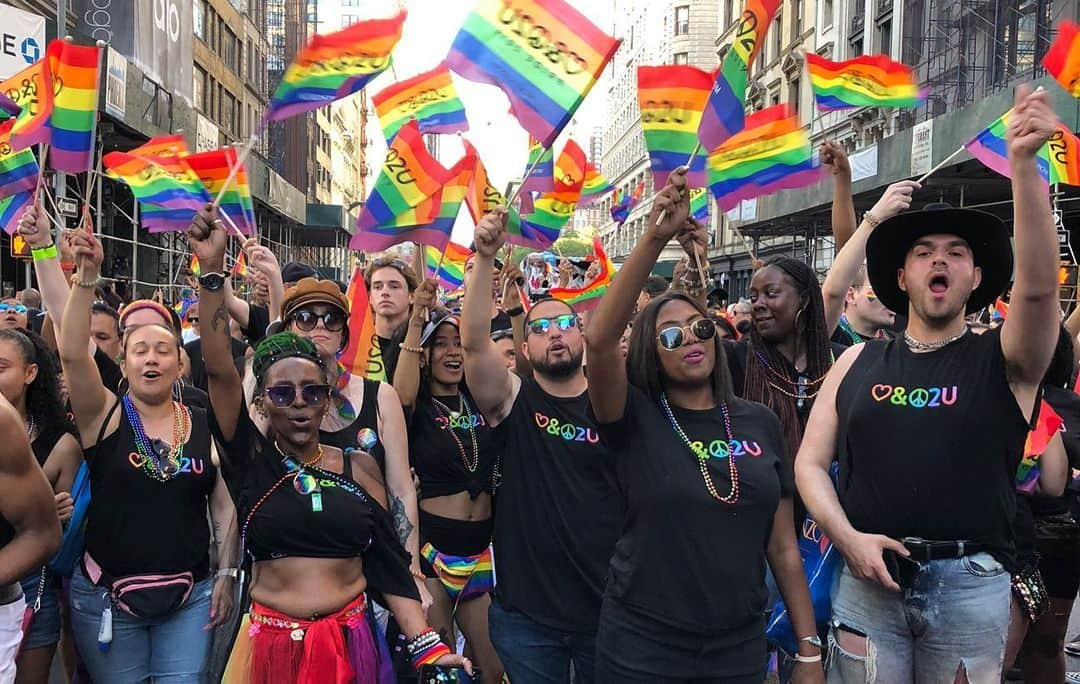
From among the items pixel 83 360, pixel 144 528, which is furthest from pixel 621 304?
pixel 83 360

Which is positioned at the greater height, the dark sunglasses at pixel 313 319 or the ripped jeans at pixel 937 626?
the dark sunglasses at pixel 313 319

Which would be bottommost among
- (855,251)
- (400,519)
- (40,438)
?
(400,519)

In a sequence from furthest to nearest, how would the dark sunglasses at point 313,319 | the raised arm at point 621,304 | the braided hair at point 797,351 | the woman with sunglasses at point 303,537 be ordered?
the braided hair at point 797,351, the dark sunglasses at point 313,319, the woman with sunglasses at point 303,537, the raised arm at point 621,304

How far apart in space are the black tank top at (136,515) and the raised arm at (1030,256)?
9.53ft

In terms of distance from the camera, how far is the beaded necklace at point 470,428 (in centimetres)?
459

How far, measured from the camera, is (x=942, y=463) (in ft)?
9.93

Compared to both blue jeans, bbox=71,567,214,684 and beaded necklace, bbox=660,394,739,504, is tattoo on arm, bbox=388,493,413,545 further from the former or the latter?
beaded necklace, bbox=660,394,739,504

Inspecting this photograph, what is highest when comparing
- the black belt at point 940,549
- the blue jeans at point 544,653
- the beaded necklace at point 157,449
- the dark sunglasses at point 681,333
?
the dark sunglasses at point 681,333

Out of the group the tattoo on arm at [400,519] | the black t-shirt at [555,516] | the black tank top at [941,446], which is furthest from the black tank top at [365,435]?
the black tank top at [941,446]

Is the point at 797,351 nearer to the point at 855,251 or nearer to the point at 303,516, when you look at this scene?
the point at 855,251

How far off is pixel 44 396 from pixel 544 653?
2.20 meters

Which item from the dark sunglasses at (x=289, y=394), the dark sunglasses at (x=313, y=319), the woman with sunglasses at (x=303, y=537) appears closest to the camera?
the woman with sunglasses at (x=303, y=537)

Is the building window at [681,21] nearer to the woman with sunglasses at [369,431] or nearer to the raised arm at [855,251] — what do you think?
the raised arm at [855,251]

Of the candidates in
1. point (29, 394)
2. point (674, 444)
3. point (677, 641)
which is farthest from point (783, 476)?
point (29, 394)
